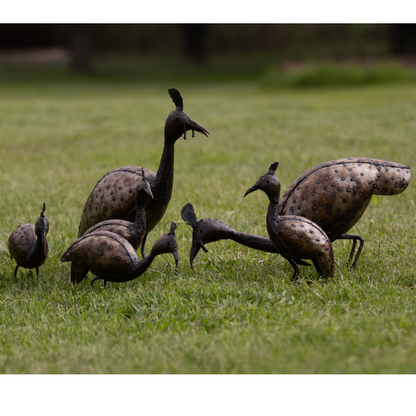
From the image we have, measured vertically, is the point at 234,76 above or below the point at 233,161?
above

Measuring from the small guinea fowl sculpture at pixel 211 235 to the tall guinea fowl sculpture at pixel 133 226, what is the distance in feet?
0.94

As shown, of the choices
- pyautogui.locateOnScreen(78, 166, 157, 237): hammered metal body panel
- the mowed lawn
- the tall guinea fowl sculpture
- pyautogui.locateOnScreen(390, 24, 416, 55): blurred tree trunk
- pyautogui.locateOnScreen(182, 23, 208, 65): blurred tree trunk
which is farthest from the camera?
pyautogui.locateOnScreen(182, 23, 208, 65): blurred tree trunk

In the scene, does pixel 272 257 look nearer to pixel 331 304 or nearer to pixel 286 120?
pixel 331 304

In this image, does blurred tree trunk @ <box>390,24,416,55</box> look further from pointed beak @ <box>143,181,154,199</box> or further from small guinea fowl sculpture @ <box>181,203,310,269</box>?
pointed beak @ <box>143,181,154,199</box>

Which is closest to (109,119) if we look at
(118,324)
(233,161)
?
(233,161)

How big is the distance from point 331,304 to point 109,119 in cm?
974

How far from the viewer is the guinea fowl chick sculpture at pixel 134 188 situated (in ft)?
11.7

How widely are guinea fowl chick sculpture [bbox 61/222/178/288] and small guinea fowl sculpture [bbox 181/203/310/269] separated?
10.9 inches

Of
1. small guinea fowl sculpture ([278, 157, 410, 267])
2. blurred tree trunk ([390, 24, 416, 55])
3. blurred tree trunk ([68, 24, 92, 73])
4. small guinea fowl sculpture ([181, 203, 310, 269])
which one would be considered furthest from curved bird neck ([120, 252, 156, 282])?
blurred tree trunk ([68, 24, 92, 73])

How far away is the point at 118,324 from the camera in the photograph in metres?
3.18

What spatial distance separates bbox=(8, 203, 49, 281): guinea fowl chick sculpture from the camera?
143 inches

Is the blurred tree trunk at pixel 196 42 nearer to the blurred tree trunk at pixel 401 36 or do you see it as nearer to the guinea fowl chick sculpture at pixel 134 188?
the blurred tree trunk at pixel 401 36

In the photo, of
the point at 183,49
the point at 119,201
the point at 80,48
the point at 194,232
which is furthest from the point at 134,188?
the point at 183,49

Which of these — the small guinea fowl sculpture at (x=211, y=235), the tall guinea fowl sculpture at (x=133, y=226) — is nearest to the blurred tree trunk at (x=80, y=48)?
the tall guinea fowl sculpture at (x=133, y=226)
